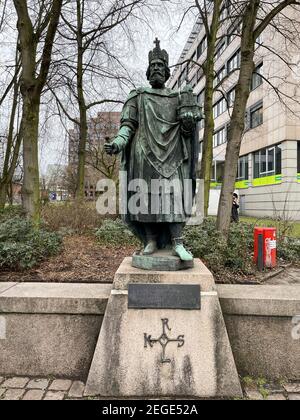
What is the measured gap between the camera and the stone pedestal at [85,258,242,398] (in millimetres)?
2924

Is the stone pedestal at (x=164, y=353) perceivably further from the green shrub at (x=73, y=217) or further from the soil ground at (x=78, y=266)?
the green shrub at (x=73, y=217)

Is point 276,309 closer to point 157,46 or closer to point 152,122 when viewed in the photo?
point 152,122

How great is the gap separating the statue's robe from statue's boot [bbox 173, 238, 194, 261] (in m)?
0.23

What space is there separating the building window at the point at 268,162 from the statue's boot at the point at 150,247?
2171cm

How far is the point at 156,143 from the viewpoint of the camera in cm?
327

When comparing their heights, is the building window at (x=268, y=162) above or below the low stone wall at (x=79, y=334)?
above

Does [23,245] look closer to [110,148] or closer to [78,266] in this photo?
[78,266]

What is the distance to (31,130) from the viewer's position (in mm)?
8109

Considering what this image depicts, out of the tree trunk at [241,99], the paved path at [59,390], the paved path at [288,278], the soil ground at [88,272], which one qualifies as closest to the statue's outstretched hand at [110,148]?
the paved path at [59,390]

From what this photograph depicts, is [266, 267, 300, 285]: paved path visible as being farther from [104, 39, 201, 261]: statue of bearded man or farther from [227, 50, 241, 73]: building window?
[227, 50, 241, 73]: building window

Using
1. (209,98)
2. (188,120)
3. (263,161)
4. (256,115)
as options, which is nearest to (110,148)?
(188,120)

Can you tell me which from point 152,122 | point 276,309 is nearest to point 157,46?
point 152,122

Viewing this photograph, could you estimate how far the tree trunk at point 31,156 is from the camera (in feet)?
26.6

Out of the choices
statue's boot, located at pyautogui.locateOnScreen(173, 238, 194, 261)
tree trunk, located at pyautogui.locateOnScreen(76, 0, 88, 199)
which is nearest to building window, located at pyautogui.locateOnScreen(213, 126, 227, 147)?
tree trunk, located at pyautogui.locateOnScreen(76, 0, 88, 199)
